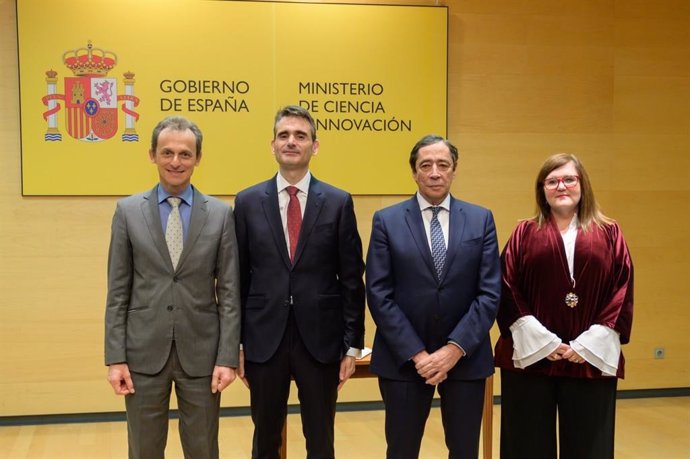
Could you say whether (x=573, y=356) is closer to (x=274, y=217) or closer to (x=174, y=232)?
(x=274, y=217)

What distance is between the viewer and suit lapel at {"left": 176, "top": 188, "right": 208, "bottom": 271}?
9.83 feet

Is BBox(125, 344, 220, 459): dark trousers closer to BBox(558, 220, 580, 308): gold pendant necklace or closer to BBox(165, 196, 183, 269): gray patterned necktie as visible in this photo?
BBox(165, 196, 183, 269): gray patterned necktie

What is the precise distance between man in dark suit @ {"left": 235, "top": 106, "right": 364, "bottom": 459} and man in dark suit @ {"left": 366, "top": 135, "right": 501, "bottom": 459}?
0.14 meters

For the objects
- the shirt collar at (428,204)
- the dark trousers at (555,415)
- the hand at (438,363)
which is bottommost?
the dark trousers at (555,415)

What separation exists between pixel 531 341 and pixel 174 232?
1510mm

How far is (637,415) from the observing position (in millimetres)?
5609

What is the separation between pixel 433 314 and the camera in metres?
3.13

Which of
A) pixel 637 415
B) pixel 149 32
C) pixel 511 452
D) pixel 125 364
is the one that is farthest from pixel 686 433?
pixel 149 32

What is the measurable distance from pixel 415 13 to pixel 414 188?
125cm

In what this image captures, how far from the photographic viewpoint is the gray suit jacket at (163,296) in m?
2.97

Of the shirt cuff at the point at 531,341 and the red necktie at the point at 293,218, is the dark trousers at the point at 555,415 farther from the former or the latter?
the red necktie at the point at 293,218

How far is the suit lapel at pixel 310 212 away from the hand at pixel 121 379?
783 mm

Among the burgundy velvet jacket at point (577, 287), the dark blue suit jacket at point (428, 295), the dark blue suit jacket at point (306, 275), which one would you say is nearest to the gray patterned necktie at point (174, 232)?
the dark blue suit jacket at point (306, 275)

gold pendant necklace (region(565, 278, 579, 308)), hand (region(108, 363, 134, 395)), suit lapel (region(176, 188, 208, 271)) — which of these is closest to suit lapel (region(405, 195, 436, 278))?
gold pendant necklace (region(565, 278, 579, 308))
